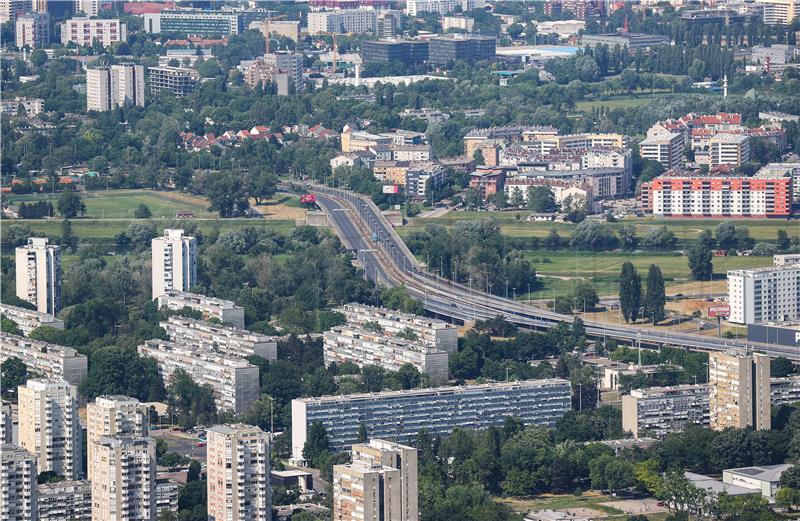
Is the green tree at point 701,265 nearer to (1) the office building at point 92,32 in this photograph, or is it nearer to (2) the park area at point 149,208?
(2) the park area at point 149,208

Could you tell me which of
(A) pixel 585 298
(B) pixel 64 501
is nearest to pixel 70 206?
(A) pixel 585 298

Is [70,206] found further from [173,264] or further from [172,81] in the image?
[172,81]

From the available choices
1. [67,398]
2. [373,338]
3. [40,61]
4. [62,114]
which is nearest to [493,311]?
[373,338]

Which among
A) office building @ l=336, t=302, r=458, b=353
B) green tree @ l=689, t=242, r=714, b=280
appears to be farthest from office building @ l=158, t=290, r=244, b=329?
green tree @ l=689, t=242, r=714, b=280

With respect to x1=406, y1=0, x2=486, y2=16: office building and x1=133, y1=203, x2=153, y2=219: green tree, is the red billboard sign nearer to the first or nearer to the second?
x1=133, y1=203, x2=153, y2=219: green tree

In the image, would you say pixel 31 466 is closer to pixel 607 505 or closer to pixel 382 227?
pixel 607 505

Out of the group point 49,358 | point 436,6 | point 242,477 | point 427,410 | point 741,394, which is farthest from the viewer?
point 436,6
